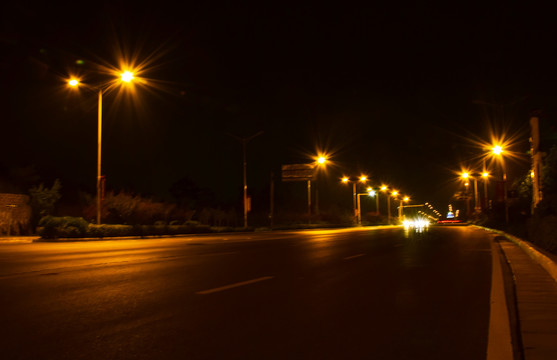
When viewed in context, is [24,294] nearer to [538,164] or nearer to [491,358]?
[491,358]

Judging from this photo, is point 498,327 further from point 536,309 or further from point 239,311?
point 239,311

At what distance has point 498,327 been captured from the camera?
7039 millimetres

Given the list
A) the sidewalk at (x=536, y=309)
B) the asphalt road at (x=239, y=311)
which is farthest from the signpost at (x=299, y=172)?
the asphalt road at (x=239, y=311)

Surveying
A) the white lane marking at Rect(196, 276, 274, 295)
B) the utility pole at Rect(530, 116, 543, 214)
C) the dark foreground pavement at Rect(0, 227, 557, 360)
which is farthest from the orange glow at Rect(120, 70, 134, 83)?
the utility pole at Rect(530, 116, 543, 214)

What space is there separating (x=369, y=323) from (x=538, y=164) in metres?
22.6

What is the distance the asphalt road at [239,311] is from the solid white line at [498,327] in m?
0.12

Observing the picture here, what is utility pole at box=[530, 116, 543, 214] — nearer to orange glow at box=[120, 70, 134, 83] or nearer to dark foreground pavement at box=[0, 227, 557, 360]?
dark foreground pavement at box=[0, 227, 557, 360]

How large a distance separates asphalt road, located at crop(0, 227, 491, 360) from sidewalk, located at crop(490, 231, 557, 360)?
53 cm

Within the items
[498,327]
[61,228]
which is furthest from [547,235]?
[61,228]

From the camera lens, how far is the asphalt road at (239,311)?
5.77m

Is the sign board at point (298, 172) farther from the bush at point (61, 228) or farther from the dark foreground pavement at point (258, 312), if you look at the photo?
the dark foreground pavement at point (258, 312)

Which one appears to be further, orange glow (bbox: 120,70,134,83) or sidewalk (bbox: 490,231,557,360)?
orange glow (bbox: 120,70,134,83)

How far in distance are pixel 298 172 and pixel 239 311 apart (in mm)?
54093

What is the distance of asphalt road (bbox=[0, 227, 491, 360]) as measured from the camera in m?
5.77
